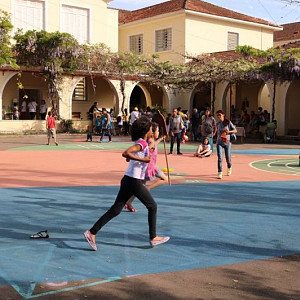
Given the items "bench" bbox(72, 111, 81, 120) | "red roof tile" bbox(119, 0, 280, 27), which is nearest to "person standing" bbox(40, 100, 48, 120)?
"bench" bbox(72, 111, 81, 120)

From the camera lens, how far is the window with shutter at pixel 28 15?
30.8m

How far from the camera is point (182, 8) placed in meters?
35.7

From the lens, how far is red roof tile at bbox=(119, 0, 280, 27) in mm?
36594

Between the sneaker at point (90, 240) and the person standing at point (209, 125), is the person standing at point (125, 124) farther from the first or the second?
the sneaker at point (90, 240)

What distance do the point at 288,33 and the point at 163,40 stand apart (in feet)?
40.4

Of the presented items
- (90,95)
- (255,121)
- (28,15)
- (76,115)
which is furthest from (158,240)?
(90,95)

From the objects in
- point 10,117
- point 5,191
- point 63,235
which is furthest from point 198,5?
point 63,235

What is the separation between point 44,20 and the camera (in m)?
31.8

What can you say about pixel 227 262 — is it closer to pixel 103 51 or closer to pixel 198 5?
pixel 103 51

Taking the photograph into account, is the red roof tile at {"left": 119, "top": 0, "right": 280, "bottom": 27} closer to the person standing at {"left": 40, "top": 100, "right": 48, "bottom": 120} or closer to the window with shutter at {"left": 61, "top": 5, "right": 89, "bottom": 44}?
the window with shutter at {"left": 61, "top": 5, "right": 89, "bottom": 44}

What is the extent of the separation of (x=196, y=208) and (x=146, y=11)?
109ft

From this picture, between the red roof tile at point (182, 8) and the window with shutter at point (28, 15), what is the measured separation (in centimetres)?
A: 935

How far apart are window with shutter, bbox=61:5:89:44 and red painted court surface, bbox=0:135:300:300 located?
21.1 meters

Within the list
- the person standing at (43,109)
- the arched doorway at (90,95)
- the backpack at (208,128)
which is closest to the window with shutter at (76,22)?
the arched doorway at (90,95)
